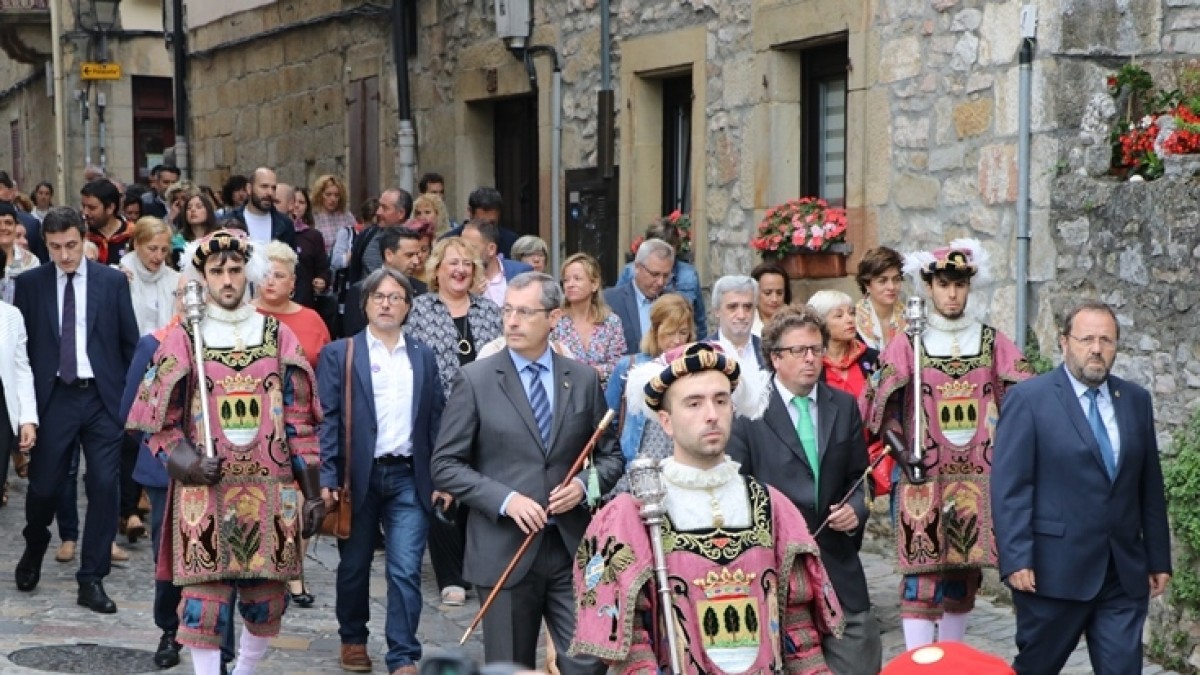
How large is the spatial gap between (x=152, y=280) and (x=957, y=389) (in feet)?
16.2

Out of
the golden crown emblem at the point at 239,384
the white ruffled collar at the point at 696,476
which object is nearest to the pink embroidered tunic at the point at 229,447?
the golden crown emblem at the point at 239,384

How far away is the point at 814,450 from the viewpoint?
25.7 feet

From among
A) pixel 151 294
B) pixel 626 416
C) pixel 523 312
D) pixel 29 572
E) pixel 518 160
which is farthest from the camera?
pixel 518 160

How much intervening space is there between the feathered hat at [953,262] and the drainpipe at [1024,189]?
5.43 ft

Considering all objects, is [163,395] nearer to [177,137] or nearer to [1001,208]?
[1001,208]

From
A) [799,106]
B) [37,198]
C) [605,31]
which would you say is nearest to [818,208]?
[799,106]

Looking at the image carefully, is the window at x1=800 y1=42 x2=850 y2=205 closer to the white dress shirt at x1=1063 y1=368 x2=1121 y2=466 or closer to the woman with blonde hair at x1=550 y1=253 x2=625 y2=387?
the woman with blonde hair at x1=550 y1=253 x2=625 y2=387

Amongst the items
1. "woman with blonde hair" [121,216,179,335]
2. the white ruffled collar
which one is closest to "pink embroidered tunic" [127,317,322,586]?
the white ruffled collar

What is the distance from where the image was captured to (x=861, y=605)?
25.7 ft

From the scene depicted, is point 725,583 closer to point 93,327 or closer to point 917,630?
point 917,630

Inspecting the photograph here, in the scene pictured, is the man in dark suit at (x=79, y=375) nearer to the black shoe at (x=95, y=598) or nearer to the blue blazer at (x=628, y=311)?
the black shoe at (x=95, y=598)

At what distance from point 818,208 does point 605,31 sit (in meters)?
2.96

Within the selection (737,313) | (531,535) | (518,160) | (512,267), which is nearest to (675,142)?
(518,160)

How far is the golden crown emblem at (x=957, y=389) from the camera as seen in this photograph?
8828mm
